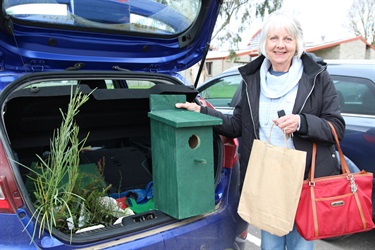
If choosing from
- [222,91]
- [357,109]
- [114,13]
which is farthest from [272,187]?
[222,91]

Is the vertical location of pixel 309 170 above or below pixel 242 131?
below

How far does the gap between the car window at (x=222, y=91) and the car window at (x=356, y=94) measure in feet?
4.69

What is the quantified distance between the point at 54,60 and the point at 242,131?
1.27m

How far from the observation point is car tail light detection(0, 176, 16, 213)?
140 cm

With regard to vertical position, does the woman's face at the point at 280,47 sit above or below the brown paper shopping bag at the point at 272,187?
above

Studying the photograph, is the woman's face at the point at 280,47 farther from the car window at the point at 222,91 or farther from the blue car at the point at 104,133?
the car window at the point at 222,91

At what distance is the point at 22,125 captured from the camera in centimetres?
259

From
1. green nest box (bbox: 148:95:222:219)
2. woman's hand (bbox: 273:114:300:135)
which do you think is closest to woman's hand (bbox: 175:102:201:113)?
green nest box (bbox: 148:95:222:219)

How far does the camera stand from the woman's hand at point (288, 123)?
1.74 metres

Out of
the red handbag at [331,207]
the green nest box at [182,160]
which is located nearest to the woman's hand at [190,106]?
the green nest box at [182,160]

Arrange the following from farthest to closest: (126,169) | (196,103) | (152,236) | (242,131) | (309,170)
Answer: (126,169) → (196,103) → (242,131) → (309,170) → (152,236)

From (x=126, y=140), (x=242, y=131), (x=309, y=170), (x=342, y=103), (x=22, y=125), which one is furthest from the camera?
(x=126, y=140)

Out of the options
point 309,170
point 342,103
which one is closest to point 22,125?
point 309,170

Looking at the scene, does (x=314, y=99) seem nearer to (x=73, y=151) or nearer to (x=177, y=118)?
(x=177, y=118)
